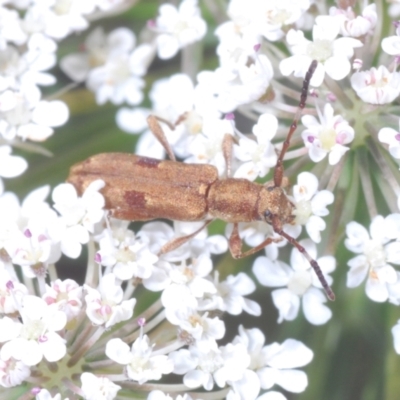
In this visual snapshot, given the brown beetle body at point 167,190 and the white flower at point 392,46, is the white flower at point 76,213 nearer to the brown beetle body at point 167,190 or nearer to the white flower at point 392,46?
the brown beetle body at point 167,190

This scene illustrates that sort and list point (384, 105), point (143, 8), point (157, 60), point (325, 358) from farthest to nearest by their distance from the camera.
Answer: point (157, 60) < point (143, 8) < point (325, 358) < point (384, 105)

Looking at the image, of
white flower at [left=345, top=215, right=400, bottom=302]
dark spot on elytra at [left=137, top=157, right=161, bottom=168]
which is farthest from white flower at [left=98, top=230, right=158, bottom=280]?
white flower at [left=345, top=215, right=400, bottom=302]

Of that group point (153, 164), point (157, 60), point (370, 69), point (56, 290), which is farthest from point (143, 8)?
point (56, 290)

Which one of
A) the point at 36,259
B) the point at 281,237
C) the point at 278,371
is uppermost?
the point at 36,259

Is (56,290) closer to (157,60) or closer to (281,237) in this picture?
(281,237)

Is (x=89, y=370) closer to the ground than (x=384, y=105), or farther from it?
closer to the ground

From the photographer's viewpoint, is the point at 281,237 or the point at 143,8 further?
the point at 143,8

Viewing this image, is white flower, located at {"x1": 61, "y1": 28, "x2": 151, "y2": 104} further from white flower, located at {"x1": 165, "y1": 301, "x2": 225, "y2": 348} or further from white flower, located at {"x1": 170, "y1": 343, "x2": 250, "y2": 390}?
white flower, located at {"x1": 170, "y1": 343, "x2": 250, "y2": 390}
